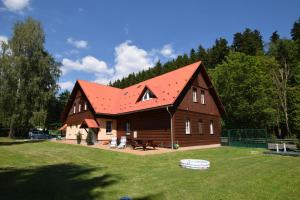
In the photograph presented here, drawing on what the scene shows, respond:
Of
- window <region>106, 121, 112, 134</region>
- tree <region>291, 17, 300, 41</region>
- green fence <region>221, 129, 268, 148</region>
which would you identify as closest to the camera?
green fence <region>221, 129, 268, 148</region>

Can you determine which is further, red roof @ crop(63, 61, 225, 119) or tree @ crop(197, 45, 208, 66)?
tree @ crop(197, 45, 208, 66)

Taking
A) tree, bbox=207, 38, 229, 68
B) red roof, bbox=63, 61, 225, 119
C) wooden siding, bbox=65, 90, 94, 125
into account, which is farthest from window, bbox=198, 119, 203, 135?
tree, bbox=207, 38, 229, 68

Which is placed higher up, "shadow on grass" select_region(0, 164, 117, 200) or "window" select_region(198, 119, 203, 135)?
"window" select_region(198, 119, 203, 135)

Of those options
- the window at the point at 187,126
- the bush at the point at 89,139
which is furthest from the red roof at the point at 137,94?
the window at the point at 187,126

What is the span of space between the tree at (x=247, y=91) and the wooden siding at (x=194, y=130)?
41.3ft

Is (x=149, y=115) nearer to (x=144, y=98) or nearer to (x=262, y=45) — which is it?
(x=144, y=98)

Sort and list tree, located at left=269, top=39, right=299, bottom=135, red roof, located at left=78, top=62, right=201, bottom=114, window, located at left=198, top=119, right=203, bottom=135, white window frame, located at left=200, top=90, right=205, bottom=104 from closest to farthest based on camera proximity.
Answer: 1. red roof, located at left=78, top=62, right=201, bottom=114
2. window, located at left=198, top=119, right=203, bottom=135
3. white window frame, located at left=200, top=90, right=205, bottom=104
4. tree, located at left=269, top=39, right=299, bottom=135

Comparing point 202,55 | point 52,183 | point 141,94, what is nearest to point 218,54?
point 202,55

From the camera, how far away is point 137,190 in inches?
276

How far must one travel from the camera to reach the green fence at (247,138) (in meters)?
23.7

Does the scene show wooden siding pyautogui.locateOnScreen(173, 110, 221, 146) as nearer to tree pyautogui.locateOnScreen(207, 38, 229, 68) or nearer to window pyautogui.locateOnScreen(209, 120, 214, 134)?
window pyautogui.locateOnScreen(209, 120, 214, 134)

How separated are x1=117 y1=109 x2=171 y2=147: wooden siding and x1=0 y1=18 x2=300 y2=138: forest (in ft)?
55.6

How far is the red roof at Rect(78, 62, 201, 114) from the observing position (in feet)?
70.6

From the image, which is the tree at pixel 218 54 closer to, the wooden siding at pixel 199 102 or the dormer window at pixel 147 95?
the wooden siding at pixel 199 102
